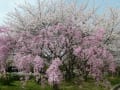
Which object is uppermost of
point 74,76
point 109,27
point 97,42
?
point 109,27

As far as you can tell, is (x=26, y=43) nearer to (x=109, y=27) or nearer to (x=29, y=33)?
(x=29, y=33)

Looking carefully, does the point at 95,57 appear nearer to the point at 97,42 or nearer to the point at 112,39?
the point at 97,42

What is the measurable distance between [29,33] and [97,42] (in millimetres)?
3502

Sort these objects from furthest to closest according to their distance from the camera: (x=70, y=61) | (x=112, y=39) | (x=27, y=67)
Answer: (x=112, y=39)
(x=70, y=61)
(x=27, y=67)

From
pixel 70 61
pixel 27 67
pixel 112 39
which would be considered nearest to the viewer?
pixel 27 67

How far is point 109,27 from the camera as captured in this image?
3541 centimetres

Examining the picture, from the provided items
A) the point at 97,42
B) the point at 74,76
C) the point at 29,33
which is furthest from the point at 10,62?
the point at 97,42

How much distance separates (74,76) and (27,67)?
145 inches

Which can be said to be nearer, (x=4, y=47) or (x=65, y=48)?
(x=4, y=47)

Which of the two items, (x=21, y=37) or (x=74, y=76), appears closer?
(x=21, y=37)

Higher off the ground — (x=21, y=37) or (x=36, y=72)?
(x=21, y=37)

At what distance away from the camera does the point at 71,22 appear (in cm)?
2033

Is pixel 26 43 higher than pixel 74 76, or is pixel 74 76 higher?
pixel 26 43

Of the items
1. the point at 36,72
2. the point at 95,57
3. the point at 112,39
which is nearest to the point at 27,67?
the point at 36,72
